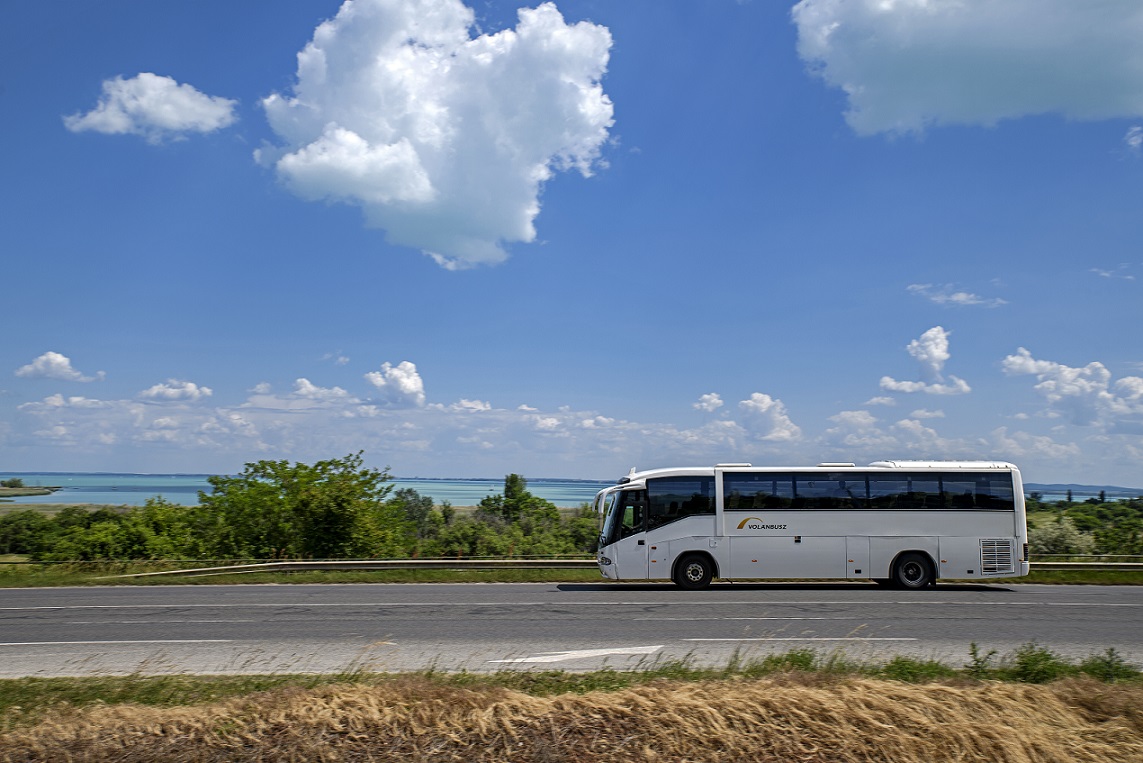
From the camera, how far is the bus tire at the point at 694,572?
18.5 metres

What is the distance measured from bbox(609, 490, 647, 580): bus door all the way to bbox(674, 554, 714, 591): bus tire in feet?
2.65

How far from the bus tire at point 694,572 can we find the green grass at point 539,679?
10.5 m

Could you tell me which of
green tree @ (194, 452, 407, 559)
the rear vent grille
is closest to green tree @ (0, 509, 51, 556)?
green tree @ (194, 452, 407, 559)

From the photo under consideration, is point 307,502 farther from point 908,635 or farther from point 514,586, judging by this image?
point 908,635

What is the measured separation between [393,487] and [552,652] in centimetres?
2146

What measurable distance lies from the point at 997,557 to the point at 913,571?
1.95 meters

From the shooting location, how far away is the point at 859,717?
5172 mm

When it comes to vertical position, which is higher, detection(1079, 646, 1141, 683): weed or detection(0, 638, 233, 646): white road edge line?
detection(1079, 646, 1141, 683): weed

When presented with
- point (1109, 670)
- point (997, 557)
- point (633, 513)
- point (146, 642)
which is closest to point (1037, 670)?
point (1109, 670)

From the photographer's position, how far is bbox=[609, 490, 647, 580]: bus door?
18672mm

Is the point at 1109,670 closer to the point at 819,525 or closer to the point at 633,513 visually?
the point at 819,525

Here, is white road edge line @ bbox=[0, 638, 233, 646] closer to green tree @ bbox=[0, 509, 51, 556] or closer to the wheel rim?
the wheel rim

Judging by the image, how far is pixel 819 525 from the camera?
732 inches

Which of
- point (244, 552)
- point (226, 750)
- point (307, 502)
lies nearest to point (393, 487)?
point (307, 502)
